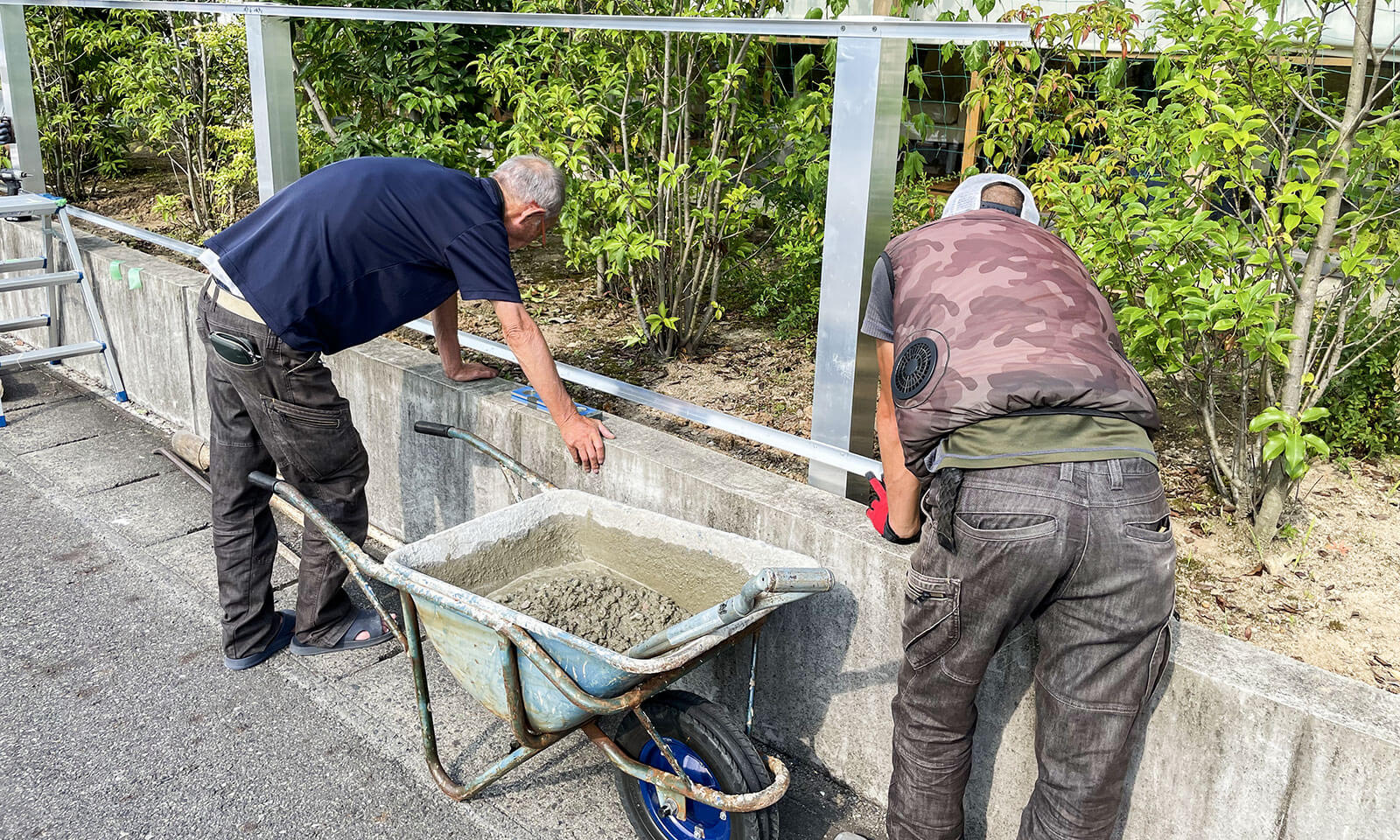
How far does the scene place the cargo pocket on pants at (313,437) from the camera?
3.53m

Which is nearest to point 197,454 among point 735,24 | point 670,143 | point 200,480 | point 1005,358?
point 200,480

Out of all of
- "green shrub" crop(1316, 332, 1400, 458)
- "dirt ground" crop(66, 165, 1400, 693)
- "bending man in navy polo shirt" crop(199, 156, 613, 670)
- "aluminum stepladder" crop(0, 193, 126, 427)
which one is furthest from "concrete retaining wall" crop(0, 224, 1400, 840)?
"aluminum stepladder" crop(0, 193, 126, 427)

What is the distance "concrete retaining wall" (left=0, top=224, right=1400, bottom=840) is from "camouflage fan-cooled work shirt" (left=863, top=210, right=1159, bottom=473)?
57cm

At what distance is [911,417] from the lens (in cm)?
239

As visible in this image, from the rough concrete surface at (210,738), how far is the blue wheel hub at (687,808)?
0.62ft

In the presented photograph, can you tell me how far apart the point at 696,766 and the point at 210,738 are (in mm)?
1606

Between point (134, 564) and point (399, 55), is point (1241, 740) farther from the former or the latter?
point (399, 55)

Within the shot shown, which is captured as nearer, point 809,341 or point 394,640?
point 394,640

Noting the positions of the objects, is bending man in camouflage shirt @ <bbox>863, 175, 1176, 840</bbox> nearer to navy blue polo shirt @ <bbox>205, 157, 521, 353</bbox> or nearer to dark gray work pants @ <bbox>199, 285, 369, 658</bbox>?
navy blue polo shirt @ <bbox>205, 157, 521, 353</bbox>

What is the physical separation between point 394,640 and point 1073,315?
267cm

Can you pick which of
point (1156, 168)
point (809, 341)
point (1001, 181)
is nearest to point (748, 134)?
point (809, 341)

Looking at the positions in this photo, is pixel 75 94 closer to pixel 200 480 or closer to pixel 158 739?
pixel 200 480

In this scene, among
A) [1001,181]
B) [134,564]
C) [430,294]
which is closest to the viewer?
[1001,181]

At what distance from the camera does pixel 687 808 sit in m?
2.78
